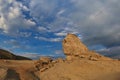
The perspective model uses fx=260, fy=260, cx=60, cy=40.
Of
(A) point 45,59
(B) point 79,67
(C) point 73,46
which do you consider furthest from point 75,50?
(A) point 45,59

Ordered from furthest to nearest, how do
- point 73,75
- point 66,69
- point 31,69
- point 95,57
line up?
point 31,69
point 95,57
point 66,69
point 73,75

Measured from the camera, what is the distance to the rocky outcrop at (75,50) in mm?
29797

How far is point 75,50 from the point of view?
31375 millimetres

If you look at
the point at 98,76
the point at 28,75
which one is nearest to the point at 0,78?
the point at 28,75

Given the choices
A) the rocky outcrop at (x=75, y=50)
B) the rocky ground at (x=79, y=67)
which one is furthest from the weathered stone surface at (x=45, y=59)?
the rocky outcrop at (x=75, y=50)

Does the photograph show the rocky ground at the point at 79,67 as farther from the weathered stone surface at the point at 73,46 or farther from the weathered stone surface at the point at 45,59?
the weathered stone surface at the point at 45,59

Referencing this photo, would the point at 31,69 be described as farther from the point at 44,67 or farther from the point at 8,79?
the point at 8,79

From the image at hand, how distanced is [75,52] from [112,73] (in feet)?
30.2

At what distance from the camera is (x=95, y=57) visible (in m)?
29.4

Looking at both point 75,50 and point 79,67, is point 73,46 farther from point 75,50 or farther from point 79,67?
point 79,67

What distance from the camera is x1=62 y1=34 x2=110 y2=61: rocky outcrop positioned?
29797mm

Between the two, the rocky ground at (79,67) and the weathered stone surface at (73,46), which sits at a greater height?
the weathered stone surface at (73,46)

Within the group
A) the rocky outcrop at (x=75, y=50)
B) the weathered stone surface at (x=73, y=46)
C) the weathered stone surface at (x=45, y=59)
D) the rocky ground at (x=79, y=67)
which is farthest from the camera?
the weathered stone surface at (x=45, y=59)

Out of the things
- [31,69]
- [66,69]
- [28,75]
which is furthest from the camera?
[31,69]
